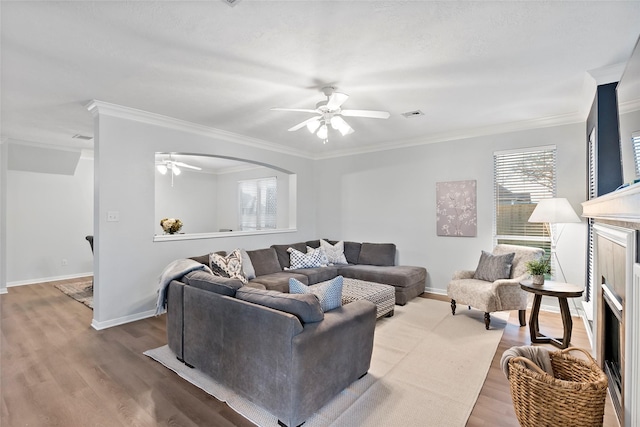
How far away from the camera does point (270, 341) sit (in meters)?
2.04

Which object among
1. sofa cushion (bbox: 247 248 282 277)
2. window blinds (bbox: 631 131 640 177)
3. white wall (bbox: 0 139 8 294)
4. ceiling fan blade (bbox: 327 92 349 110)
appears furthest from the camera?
white wall (bbox: 0 139 8 294)

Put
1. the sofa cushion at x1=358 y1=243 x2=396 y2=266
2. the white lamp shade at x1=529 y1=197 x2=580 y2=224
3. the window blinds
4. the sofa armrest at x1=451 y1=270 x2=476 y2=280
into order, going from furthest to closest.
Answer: the sofa cushion at x1=358 y1=243 x2=396 y2=266, the sofa armrest at x1=451 y1=270 x2=476 y2=280, the white lamp shade at x1=529 y1=197 x2=580 y2=224, the window blinds

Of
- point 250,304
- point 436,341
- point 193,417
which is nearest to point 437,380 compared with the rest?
point 436,341

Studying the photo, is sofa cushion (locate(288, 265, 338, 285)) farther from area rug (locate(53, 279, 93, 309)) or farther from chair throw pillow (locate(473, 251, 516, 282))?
area rug (locate(53, 279, 93, 309))

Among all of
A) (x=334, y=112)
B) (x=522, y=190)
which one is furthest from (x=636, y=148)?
(x=522, y=190)

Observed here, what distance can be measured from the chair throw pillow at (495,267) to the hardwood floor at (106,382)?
0.58 m

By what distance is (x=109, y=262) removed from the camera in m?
3.80

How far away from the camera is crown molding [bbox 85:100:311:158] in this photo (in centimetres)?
377

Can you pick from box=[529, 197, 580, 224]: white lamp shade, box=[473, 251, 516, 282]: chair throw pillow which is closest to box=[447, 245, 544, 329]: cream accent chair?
box=[473, 251, 516, 282]: chair throw pillow

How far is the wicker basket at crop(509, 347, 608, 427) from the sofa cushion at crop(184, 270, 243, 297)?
1.96 m

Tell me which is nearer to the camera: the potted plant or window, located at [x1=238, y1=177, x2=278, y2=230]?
the potted plant

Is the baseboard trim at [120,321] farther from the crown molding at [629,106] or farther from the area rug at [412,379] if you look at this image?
the crown molding at [629,106]

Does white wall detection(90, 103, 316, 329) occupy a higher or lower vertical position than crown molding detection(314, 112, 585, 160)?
lower

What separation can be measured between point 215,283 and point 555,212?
3.78 metres
